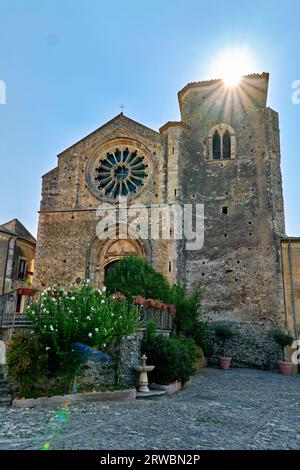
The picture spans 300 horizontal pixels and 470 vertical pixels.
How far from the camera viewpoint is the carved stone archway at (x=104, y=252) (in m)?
17.1

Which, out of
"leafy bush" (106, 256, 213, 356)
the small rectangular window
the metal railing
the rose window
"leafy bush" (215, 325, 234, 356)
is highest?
the rose window

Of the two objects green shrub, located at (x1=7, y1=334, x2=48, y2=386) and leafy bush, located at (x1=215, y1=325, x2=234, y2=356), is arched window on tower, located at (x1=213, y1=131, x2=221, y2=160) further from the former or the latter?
green shrub, located at (x1=7, y1=334, x2=48, y2=386)

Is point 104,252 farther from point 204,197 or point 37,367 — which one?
point 37,367

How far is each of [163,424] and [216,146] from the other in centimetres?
1630

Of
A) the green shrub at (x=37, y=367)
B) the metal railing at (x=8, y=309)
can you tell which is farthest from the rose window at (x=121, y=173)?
the green shrub at (x=37, y=367)

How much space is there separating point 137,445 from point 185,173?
51.1 feet

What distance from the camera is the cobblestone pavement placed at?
4.05 m

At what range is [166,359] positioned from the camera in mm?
8328

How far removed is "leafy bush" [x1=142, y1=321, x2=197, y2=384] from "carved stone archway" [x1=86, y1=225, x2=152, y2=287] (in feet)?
27.6

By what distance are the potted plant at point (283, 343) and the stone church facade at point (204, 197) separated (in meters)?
0.65

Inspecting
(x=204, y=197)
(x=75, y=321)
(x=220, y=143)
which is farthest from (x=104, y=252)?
(x=75, y=321)

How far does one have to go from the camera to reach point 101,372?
759cm

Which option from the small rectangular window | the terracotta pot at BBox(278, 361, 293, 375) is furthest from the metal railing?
the small rectangular window
